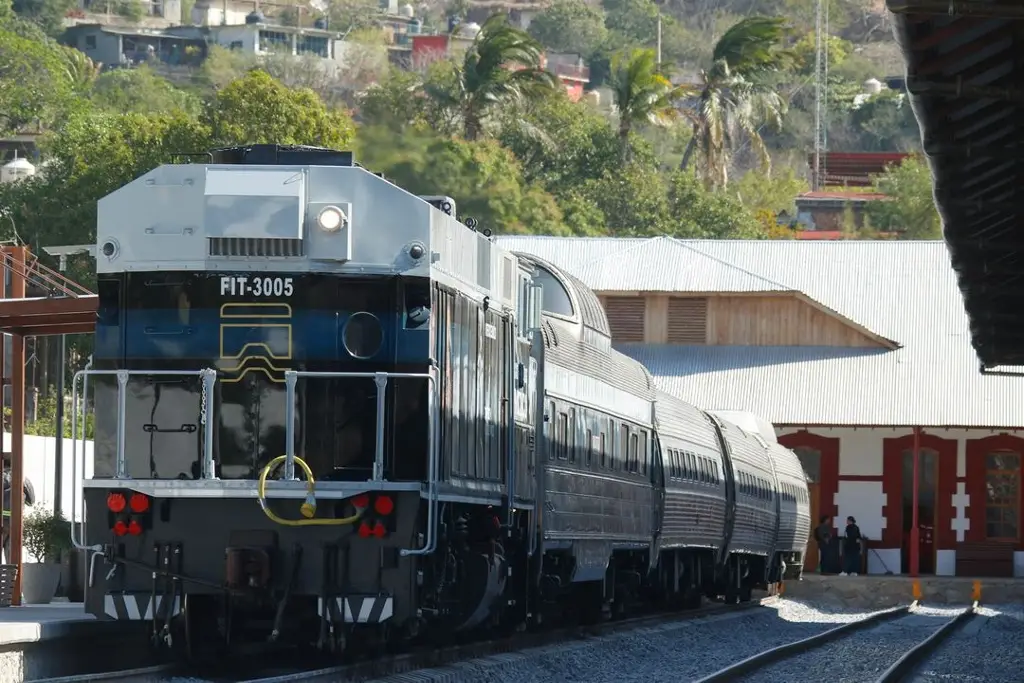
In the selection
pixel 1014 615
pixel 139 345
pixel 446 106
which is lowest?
pixel 1014 615

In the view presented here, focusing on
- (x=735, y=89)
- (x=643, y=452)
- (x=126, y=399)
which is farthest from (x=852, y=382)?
(x=735, y=89)

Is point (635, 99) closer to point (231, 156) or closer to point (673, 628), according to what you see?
point (673, 628)

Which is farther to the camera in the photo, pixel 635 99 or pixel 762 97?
pixel 762 97

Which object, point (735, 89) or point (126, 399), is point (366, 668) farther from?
point (735, 89)

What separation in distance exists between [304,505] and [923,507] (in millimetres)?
32669

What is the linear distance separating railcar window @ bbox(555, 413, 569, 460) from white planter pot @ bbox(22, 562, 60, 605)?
534 cm

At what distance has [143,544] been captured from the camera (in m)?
13.5

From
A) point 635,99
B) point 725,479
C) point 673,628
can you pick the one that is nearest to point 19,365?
point 673,628

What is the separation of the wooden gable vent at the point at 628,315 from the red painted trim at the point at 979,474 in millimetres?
7986

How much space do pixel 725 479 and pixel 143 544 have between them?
53.5 ft

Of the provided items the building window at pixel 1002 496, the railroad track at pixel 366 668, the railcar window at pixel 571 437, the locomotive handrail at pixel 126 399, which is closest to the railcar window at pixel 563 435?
the railcar window at pixel 571 437

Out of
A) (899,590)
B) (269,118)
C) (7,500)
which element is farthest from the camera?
(269,118)

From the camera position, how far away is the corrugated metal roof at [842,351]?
4175 centimetres

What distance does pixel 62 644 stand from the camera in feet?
48.6
